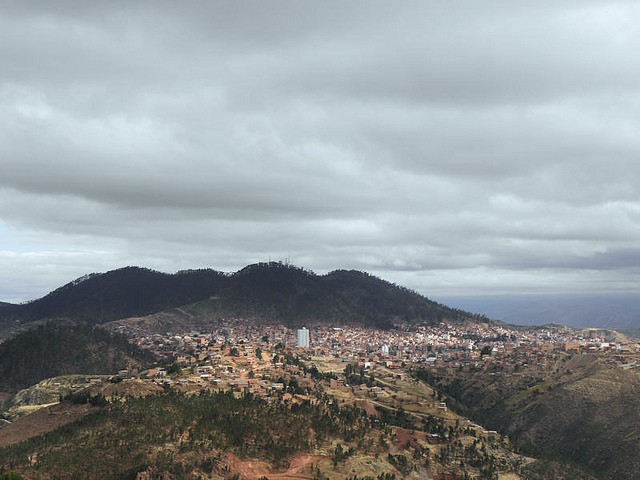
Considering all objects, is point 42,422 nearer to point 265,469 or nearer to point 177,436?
point 177,436

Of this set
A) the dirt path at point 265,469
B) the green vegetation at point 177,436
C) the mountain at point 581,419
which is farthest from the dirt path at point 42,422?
the mountain at point 581,419

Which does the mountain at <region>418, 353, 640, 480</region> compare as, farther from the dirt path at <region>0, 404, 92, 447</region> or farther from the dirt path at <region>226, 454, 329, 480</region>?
the dirt path at <region>0, 404, 92, 447</region>

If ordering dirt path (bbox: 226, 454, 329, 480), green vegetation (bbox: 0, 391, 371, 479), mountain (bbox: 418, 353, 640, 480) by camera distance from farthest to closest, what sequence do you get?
mountain (bbox: 418, 353, 640, 480)
dirt path (bbox: 226, 454, 329, 480)
green vegetation (bbox: 0, 391, 371, 479)

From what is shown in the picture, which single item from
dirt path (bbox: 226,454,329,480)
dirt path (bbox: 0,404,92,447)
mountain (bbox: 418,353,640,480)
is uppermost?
dirt path (bbox: 0,404,92,447)

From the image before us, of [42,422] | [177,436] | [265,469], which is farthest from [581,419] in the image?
[42,422]

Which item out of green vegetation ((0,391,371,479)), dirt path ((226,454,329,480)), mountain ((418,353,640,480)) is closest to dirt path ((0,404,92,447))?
green vegetation ((0,391,371,479))

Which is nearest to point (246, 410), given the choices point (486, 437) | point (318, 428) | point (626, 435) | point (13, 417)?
point (318, 428)

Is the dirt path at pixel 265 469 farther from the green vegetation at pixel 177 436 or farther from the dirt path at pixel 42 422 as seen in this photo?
the dirt path at pixel 42 422

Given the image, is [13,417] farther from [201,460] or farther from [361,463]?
[361,463]

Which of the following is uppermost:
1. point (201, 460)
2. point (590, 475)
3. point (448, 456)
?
point (201, 460)

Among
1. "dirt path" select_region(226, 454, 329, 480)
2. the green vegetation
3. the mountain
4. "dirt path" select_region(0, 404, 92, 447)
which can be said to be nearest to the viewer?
the green vegetation

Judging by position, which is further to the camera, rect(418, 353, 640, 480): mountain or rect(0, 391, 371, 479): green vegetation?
rect(418, 353, 640, 480): mountain
